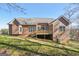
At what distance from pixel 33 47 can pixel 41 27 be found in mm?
309

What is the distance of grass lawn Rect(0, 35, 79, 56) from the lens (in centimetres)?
440

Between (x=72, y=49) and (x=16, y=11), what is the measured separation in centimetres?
97

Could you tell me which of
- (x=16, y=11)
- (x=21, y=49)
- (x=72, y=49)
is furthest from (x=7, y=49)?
(x=72, y=49)

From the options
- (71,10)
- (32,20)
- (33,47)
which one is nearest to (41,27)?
(32,20)

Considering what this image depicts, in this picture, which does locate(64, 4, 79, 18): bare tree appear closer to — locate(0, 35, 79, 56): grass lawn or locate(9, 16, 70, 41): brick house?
locate(9, 16, 70, 41): brick house

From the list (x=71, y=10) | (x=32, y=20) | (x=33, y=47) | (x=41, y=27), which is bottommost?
(x=33, y=47)

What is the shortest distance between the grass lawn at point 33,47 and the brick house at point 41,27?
92mm

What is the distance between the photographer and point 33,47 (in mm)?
4441

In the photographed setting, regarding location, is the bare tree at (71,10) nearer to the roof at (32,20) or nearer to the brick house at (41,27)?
the brick house at (41,27)

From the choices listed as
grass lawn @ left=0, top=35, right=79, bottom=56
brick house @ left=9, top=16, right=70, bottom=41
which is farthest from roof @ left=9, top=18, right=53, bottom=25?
grass lawn @ left=0, top=35, right=79, bottom=56

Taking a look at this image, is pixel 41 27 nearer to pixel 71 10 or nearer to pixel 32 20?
pixel 32 20

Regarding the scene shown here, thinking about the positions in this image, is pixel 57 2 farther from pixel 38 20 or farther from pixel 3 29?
pixel 3 29

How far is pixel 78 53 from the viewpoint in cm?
438

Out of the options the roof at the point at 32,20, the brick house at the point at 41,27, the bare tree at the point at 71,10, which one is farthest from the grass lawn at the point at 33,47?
the bare tree at the point at 71,10
